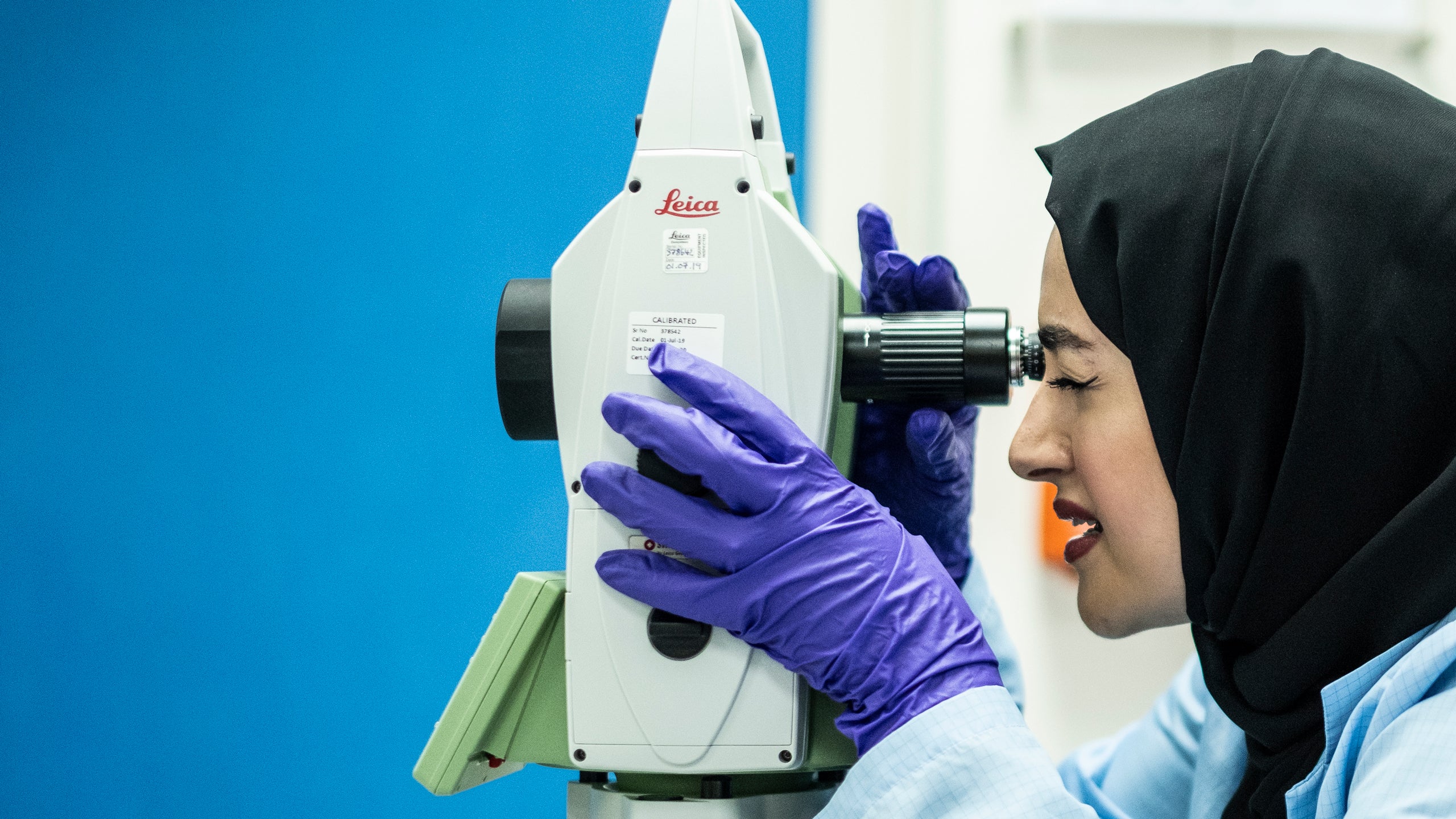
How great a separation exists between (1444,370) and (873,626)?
0.43 meters

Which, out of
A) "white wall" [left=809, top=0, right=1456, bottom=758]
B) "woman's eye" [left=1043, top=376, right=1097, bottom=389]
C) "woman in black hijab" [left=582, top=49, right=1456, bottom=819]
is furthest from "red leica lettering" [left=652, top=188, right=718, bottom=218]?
"white wall" [left=809, top=0, right=1456, bottom=758]

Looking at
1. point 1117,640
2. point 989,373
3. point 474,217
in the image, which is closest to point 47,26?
point 474,217

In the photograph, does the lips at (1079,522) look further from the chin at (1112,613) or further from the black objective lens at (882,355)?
the black objective lens at (882,355)

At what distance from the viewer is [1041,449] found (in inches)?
36.6

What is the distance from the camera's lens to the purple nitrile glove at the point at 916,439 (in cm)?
93

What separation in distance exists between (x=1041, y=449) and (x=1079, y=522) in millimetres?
114

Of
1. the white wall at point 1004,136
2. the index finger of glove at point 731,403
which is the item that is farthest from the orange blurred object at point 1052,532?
the index finger of glove at point 731,403

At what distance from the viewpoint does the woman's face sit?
34.4 inches

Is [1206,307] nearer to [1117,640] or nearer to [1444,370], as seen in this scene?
[1444,370]

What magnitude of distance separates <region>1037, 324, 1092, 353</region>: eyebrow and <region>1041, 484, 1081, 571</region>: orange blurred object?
2.07 feet

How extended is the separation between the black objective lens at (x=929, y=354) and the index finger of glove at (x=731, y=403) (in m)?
0.08

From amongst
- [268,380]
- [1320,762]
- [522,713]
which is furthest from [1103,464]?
[268,380]

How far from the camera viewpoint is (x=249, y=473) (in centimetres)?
→ 116

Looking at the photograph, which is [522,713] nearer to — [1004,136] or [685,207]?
[685,207]
